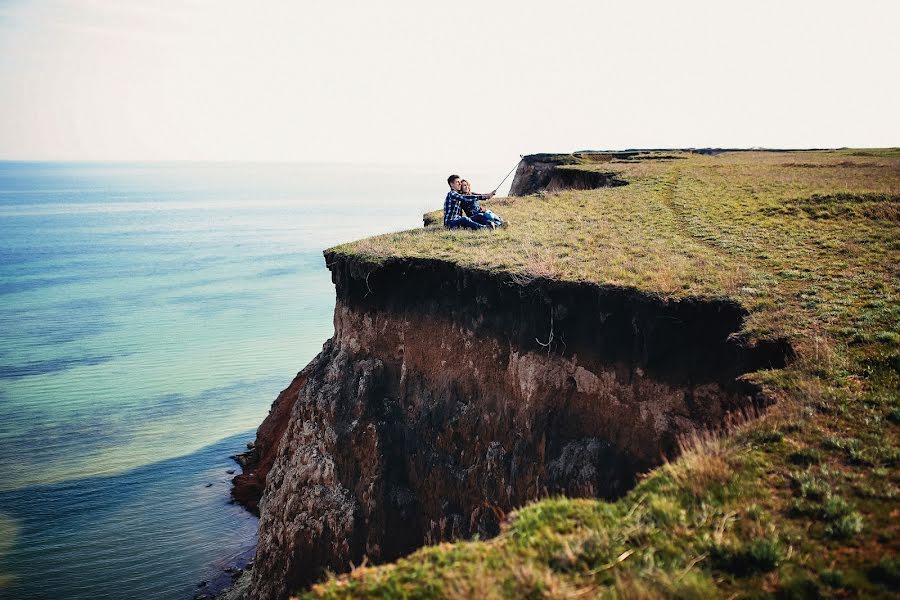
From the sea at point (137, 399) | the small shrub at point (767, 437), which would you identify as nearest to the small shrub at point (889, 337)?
the small shrub at point (767, 437)

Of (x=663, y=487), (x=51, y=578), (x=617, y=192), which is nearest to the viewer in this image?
(x=663, y=487)

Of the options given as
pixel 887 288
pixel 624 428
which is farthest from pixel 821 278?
pixel 624 428

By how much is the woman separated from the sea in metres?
15.8

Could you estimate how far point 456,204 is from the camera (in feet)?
75.8

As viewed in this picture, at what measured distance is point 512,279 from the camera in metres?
16.6

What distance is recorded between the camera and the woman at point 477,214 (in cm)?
2302

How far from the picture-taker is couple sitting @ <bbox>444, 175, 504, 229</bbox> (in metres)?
23.0

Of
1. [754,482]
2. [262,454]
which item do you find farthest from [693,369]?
[262,454]

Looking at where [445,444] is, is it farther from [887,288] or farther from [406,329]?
[887,288]

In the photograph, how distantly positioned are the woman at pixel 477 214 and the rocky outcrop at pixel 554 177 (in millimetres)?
14938

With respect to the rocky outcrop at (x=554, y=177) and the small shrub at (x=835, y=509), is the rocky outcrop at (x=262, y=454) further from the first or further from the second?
the small shrub at (x=835, y=509)

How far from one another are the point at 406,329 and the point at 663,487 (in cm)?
1197

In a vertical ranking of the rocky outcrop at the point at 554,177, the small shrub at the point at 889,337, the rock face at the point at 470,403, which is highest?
the rocky outcrop at the point at 554,177

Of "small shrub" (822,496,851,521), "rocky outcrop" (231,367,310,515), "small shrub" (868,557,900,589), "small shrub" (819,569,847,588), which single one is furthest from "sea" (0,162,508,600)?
"small shrub" (868,557,900,589)
